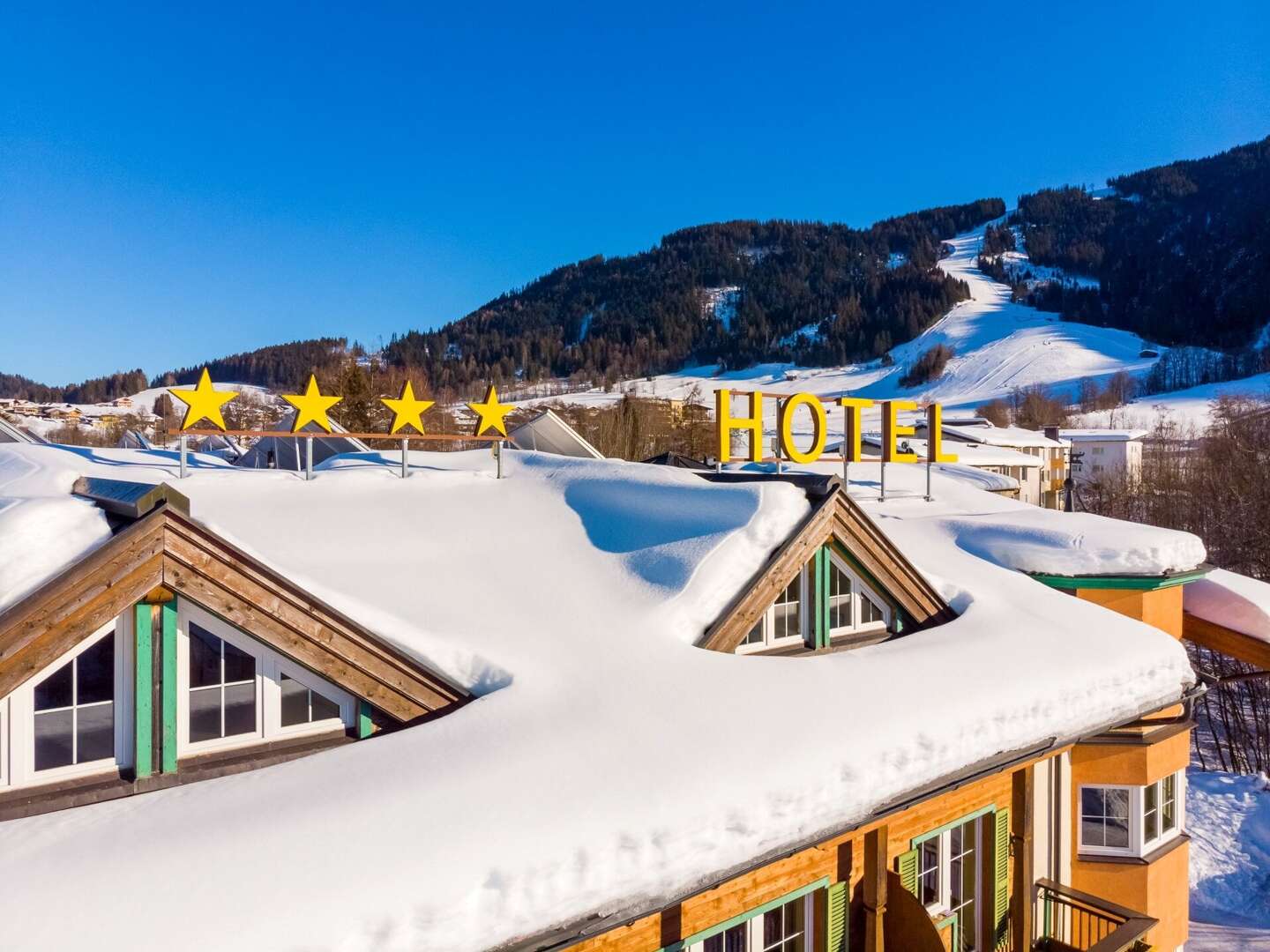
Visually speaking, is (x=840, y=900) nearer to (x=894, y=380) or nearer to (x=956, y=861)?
(x=956, y=861)

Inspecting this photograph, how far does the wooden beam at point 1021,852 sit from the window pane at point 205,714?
787 centimetres

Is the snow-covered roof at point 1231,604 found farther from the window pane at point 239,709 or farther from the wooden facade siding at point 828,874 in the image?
the window pane at point 239,709

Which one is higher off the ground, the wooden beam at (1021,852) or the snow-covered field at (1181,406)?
the snow-covered field at (1181,406)

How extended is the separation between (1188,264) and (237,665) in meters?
203

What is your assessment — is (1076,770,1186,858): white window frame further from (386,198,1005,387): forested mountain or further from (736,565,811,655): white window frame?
(386,198,1005,387): forested mountain

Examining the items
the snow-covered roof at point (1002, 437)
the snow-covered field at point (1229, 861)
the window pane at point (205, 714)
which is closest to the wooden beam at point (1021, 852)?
the window pane at point (205, 714)

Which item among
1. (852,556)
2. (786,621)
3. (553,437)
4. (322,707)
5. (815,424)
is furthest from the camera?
(553,437)

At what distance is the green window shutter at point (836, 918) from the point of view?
7027 millimetres

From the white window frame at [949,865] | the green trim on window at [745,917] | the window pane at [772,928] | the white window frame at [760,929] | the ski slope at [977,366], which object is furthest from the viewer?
the ski slope at [977,366]

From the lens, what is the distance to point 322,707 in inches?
209

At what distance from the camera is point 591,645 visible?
6.38m

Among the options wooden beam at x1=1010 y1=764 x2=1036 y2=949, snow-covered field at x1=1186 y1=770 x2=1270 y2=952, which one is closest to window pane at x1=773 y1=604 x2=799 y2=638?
wooden beam at x1=1010 y1=764 x2=1036 y2=949

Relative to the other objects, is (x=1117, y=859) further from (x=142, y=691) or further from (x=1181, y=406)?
(x=1181, y=406)

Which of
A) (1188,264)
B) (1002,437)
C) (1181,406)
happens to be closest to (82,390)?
(1002,437)
